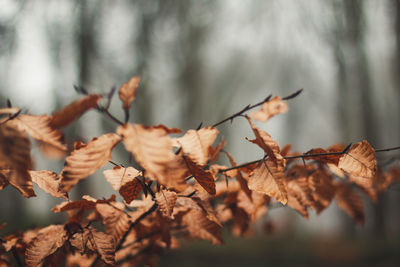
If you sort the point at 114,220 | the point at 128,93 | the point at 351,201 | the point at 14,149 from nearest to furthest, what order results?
the point at 14,149, the point at 128,93, the point at 114,220, the point at 351,201

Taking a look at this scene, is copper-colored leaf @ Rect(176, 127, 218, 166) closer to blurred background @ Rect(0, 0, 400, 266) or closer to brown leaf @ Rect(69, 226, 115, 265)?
brown leaf @ Rect(69, 226, 115, 265)

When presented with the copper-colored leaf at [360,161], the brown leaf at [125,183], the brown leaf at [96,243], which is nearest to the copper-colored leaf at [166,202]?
the brown leaf at [125,183]

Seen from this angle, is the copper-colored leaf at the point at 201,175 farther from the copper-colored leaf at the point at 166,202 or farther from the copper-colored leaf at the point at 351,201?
the copper-colored leaf at the point at 351,201

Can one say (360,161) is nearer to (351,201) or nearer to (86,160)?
(351,201)

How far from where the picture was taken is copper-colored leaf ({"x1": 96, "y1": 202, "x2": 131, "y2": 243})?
692 mm

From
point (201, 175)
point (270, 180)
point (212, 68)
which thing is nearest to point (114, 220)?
point (201, 175)

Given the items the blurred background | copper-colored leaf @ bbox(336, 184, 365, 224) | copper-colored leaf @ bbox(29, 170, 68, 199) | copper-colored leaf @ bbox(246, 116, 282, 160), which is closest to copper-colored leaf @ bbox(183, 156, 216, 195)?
copper-colored leaf @ bbox(246, 116, 282, 160)

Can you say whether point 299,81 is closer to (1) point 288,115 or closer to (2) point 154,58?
(1) point 288,115

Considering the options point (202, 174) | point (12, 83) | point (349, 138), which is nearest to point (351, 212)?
point (202, 174)

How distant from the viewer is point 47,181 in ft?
2.27

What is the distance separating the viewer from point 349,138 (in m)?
7.39

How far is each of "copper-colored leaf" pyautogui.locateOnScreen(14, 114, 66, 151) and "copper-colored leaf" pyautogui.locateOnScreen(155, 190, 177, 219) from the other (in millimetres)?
228

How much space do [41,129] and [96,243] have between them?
0.31m

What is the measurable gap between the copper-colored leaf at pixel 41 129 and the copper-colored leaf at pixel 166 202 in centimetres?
23
